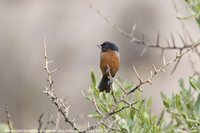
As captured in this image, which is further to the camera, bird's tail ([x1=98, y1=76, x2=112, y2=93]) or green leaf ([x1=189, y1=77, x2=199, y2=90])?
green leaf ([x1=189, y1=77, x2=199, y2=90])

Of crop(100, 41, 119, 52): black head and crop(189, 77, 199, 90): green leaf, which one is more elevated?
crop(100, 41, 119, 52): black head

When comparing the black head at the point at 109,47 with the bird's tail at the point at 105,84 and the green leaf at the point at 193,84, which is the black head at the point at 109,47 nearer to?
the bird's tail at the point at 105,84

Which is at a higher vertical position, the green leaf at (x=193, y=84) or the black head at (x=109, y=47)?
the black head at (x=109, y=47)

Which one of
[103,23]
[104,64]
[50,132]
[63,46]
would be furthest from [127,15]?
[104,64]

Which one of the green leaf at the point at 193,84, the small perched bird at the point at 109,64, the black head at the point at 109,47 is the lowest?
the green leaf at the point at 193,84

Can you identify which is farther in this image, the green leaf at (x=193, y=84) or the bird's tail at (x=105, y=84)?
the green leaf at (x=193, y=84)

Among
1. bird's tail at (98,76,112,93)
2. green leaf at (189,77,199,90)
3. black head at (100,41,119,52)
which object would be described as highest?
black head at (100,41,119,52)

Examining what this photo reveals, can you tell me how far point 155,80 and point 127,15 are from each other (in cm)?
151

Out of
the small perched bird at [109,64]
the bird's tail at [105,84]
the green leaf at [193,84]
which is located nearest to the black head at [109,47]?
the small perched bird at [109,64]

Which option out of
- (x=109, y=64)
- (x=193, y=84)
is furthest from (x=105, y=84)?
(x=193, y=84)

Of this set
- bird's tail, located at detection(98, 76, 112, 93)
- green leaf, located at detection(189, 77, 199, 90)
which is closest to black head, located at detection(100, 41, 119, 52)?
bird's tail, located at detection(98, 76, 112, 93)

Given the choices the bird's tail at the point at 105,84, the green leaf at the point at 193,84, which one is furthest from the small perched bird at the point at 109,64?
the green leaf at the point at 193,84

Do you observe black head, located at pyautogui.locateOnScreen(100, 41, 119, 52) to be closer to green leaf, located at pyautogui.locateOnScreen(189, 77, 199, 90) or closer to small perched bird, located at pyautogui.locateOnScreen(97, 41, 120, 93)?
small perched bird, located at pyautogui.locateOnScreen(97, 41, 120, 93)

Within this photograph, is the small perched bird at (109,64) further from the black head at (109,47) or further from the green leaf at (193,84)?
the green leaf at (193,84)
